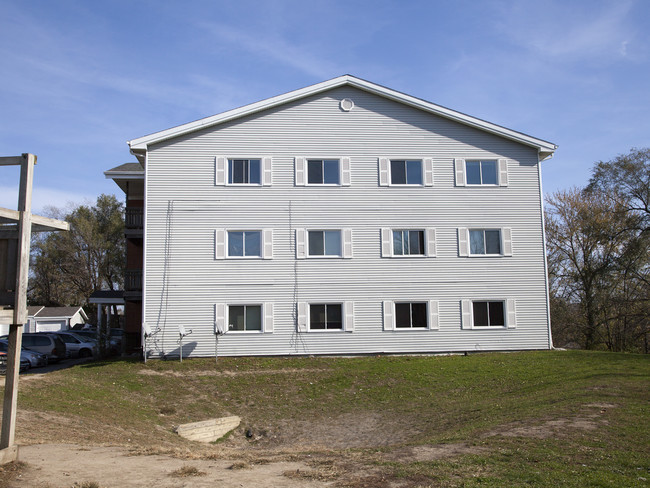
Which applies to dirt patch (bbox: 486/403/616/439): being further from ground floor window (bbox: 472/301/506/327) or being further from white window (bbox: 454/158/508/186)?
white window (bbox: 454/158/508/186)

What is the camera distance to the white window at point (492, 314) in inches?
981

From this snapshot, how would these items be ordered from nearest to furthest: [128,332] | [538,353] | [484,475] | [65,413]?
[484,475]
[65,413]
[538,353]
[128,332]

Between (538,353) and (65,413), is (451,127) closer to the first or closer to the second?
(538,353)

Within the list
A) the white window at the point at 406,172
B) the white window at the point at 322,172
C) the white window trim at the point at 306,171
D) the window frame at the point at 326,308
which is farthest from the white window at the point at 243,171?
the window frame at the point at 326,308

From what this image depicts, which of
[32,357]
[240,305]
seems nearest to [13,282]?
[240,305]

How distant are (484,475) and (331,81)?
19872mm

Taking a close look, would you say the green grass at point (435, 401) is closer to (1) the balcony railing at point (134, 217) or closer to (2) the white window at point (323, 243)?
(2) the white window at point (323, 243)

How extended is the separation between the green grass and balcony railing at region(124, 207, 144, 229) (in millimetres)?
7139

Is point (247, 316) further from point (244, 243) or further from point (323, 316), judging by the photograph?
point (323, 316)

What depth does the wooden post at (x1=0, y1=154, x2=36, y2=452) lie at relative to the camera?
25.3 ft

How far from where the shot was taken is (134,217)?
2744 centimetres

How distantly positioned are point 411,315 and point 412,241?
3.11m

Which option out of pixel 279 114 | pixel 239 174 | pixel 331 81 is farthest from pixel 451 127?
pixel 239 174

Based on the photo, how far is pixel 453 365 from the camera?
2200cm
